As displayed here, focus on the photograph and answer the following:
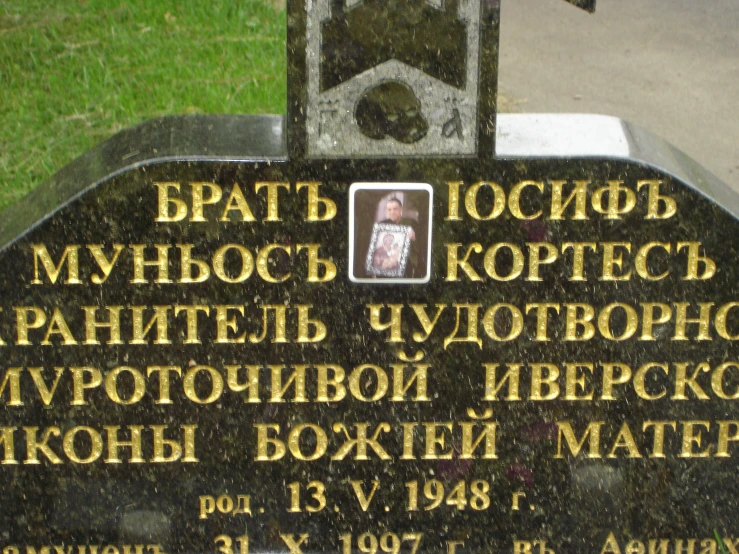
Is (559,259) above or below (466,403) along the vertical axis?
above

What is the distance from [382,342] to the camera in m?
3.26

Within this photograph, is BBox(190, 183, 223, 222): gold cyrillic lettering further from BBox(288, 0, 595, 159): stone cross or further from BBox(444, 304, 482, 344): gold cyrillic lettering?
BBox(444, 304, 482, 344): gold cyrillic lettering

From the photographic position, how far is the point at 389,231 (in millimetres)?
3158

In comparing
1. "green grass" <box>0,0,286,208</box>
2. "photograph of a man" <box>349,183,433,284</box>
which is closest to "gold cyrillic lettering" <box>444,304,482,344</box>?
"photograph of a man" <box>349,183,433,284</box>

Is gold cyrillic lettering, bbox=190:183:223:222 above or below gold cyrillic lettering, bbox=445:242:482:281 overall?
above

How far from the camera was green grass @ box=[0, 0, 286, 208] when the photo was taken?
597cm

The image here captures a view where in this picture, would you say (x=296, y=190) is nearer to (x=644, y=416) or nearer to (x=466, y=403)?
(x=466, y=403)

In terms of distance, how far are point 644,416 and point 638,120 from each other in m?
3.43

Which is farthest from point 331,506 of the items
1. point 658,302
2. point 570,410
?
Result: point 658,302

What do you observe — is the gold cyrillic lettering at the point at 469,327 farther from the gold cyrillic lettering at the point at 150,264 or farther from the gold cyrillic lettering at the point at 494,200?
the gold cyrillic lettering at the point at 150,264

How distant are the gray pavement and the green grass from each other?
132cm

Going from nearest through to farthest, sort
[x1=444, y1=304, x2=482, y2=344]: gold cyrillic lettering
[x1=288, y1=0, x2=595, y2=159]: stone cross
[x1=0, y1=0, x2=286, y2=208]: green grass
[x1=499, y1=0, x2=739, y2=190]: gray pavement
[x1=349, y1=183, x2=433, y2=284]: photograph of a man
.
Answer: [x1=288, y1=0, x2=595, y2=159]: stone cross < [x1=349, y1=183, x2=433, y2=284]: photograph of a man < [x1=444, y1=304, x2=482, y2=344]: gold cyrillic lettering < [x1=0, y1=0, x2=286, y2=208]: green grass < [x1=499, y1=0, x2=739, y2=190]: gray pavement

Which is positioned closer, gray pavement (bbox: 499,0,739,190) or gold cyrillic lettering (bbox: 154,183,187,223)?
gold cyrillic lettering (bbox: 154,183,187,223)

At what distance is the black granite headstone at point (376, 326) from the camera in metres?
3.11
